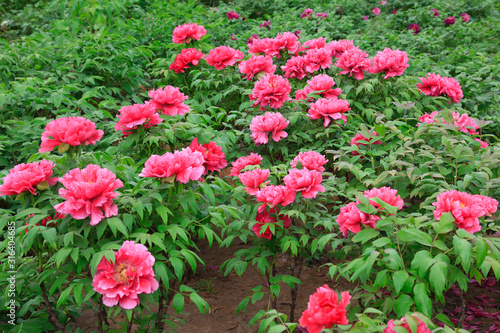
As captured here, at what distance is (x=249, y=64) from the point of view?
3.58m

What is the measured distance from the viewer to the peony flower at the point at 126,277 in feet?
5.55

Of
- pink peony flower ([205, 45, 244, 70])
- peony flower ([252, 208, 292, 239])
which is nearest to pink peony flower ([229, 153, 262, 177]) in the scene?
peony flower ([252, 208, 292, 239])

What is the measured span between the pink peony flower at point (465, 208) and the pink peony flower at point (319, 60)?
6.41ft

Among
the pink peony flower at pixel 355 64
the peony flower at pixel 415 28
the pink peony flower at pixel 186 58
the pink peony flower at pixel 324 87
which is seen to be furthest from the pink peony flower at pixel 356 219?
the peony flower at pixel 415 28

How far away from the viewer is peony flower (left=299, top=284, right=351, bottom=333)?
1.52 meters

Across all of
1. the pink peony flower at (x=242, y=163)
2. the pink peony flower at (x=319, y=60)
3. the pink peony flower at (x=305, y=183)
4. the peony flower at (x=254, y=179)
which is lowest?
the pink peony flower at (x=242, y=163)

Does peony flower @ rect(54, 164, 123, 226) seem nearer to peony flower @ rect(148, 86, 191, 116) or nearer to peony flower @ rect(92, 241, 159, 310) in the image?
peony flower @ rect(92, 241, 159, 310)

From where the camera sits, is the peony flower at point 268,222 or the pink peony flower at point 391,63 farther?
the pink peony flower at point 391,63

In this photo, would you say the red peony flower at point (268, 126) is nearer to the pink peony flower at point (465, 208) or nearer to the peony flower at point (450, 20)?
the pink peony flower at point (465, 208)

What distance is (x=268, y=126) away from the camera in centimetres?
292

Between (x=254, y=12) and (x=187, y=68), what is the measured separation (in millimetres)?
4714

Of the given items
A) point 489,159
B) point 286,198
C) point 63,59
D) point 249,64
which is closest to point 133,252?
point 286,198

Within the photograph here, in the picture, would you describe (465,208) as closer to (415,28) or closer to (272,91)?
(272,91)

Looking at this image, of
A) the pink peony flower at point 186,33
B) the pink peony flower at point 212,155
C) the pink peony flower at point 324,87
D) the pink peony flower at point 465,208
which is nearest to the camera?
the pink peony flower at point 465,208
